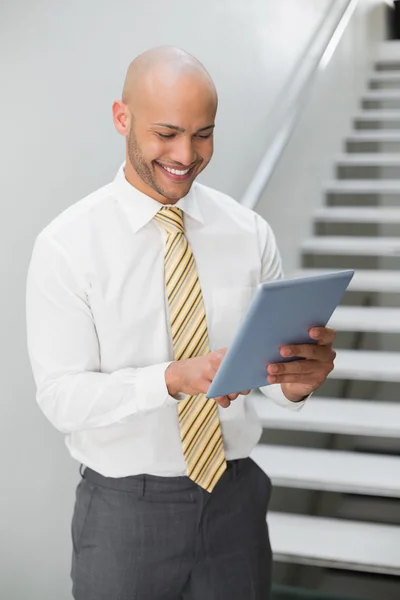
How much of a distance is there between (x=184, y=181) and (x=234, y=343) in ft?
1.22

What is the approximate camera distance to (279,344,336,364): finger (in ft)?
4.81

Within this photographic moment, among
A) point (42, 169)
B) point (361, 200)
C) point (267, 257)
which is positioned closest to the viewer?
point (267, 257)

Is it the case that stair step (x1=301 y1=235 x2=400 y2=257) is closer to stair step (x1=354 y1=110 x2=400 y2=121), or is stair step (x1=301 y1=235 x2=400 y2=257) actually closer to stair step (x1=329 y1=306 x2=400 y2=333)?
stair step (x1=329 y1=306 x2=400 y2=333)

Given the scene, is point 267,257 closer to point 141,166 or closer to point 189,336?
point 189,336

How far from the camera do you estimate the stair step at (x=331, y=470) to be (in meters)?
3.27

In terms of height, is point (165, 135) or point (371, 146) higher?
point (165, 135)

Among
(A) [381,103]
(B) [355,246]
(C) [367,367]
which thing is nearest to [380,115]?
(A) [381,103]

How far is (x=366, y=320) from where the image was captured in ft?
13.4

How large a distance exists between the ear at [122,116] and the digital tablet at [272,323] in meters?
0.47

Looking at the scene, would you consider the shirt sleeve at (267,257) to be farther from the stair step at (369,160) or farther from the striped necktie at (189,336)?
the stair step at (369,160)

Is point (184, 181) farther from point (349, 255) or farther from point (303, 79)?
point (349, 255)

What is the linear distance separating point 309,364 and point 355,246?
10.7 ft

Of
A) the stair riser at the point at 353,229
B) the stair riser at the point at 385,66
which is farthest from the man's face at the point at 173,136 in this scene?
the stair riser at the point at 385,66

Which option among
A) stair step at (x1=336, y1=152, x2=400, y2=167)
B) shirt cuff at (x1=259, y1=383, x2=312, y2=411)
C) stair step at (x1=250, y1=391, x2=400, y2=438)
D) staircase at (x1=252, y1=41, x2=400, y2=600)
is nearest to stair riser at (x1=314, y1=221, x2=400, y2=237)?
staircase at (x1=252, y1=41, x2=400, y2=600)
